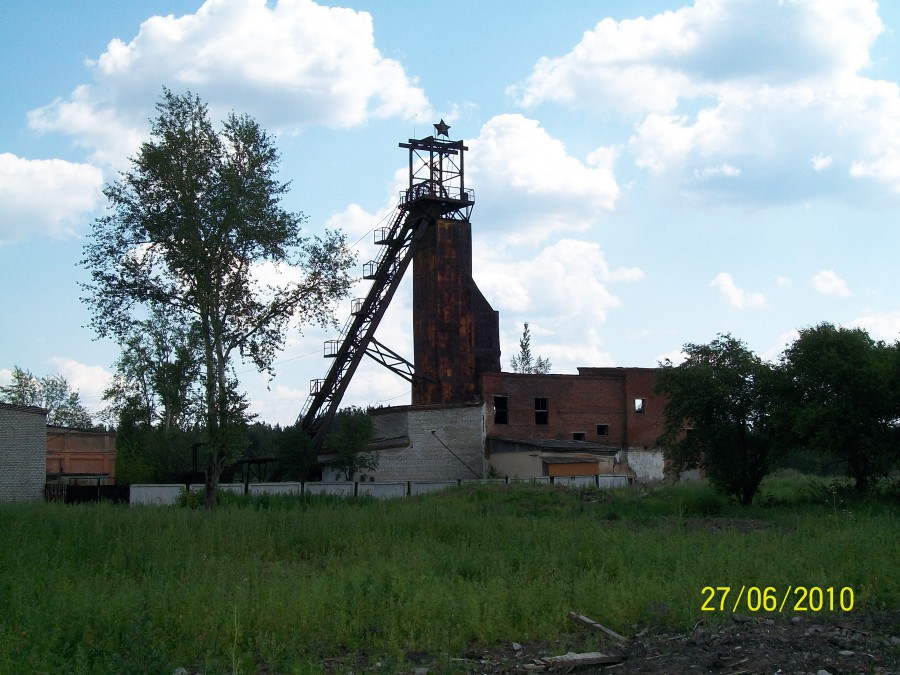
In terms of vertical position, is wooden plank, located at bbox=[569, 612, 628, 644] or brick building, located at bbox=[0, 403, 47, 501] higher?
brick building, located at bbox=[0, 403, 47, 501]

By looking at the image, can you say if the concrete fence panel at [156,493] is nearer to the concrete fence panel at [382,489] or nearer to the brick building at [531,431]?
the concrete fence panel at [382,489]

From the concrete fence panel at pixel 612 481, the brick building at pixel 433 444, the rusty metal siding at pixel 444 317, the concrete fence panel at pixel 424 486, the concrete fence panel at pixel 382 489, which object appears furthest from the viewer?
the rusty metal siding at pixel 444 317

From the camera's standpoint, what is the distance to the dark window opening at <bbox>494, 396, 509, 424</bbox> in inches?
1746

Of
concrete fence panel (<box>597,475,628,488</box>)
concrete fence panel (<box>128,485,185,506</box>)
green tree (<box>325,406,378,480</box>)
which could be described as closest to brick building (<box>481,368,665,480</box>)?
concrete fence panel (<box>597,475,628,488</box>)

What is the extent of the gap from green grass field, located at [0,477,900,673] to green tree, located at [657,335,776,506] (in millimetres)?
7646

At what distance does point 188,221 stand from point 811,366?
62.3 ft

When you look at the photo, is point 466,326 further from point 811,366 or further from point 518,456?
point 811,366

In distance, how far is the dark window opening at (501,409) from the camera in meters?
44.3

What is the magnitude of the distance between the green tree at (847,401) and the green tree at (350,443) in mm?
20077

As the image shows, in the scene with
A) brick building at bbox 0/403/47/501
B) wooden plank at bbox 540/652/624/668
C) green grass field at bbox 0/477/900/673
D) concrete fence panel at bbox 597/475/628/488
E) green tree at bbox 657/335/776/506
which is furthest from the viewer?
concrete fence panel at bbox 597/475/628/488

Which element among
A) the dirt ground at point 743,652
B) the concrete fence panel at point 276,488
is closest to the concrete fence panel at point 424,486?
the concrete fence panel at point 276,488

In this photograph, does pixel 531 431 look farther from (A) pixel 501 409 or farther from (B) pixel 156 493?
(B) pixel 156 493

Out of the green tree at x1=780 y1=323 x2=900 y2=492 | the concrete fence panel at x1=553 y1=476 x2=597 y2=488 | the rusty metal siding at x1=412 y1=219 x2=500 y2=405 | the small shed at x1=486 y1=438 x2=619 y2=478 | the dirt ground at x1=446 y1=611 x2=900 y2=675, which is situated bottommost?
the dirt ground at x1=446 y1=611 x2=900 y2=675
